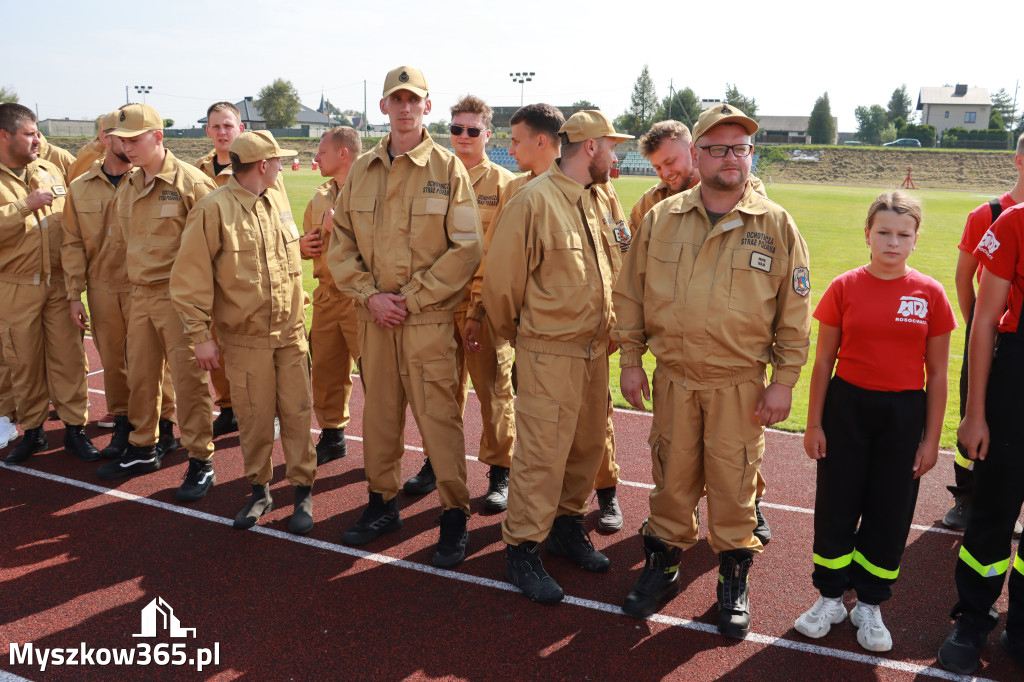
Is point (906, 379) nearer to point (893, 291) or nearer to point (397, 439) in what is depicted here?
point (893, 291)

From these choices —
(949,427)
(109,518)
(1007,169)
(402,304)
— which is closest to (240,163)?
(402,304)

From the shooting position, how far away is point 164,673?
3336 mm

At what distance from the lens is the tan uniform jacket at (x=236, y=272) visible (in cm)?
456

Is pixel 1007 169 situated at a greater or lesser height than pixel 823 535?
greater

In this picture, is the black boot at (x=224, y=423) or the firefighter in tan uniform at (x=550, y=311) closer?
the firefighter in tan uniform at (x=550, y=311)

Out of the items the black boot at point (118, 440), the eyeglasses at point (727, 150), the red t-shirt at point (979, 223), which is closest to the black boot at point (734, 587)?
the eyeglasses at point (727, 150)

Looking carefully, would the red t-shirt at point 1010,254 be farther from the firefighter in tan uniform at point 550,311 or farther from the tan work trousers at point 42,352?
the tan work trousers at point 42,352

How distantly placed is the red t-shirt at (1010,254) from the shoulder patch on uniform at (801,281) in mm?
758

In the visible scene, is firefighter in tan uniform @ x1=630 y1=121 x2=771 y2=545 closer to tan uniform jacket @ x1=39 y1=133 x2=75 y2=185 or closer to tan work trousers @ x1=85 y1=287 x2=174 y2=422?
tan work trousers @ x1=85 y1=287 x2=174 y2=422

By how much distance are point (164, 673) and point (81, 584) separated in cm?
109

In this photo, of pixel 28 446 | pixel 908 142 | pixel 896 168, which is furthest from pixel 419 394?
pixel 908 142

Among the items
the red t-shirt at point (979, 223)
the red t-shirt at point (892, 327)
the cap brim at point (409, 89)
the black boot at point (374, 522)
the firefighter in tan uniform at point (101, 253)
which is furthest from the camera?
the firefighter in tan uniform at point (101, 253)

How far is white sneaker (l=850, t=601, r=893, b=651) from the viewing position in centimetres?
347

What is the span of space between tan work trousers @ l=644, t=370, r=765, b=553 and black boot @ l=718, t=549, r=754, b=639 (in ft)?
0.20
